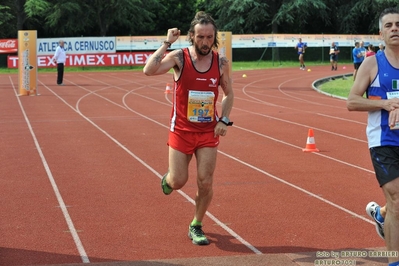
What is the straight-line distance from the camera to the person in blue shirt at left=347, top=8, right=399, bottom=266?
203 inches

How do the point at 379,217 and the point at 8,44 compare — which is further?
the point at 8,44

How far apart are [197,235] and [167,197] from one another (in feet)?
6.73

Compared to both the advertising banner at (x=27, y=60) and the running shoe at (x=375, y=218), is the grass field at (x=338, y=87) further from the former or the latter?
the running shoe at (x=375, y=218)

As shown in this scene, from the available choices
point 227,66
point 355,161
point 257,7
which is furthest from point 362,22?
point 227,66

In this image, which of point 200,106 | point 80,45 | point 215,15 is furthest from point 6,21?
point 200,106

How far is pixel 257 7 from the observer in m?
54.8

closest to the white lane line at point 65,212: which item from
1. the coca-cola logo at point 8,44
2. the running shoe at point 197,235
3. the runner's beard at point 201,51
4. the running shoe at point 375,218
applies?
the running shoe at point 197,235

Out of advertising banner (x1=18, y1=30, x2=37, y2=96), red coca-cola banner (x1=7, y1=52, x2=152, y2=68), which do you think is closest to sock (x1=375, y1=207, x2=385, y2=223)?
advertising banner (x1=18, y1=30, x2=37, y2=96)

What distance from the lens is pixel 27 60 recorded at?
24984 mm

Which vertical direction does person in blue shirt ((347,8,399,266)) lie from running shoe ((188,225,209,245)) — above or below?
above

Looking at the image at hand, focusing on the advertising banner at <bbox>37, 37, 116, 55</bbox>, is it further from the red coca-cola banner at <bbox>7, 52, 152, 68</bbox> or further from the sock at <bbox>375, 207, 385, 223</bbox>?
the sock at <bbox>375, 207, 385, 223</bbox>

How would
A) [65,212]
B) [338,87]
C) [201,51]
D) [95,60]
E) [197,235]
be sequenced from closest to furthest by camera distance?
[201,51] < [197,235] < [65,212] < [338,87] < [95,60]

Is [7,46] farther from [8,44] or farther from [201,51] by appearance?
[201,51]

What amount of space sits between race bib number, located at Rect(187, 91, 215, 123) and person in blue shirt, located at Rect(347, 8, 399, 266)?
141 cm
